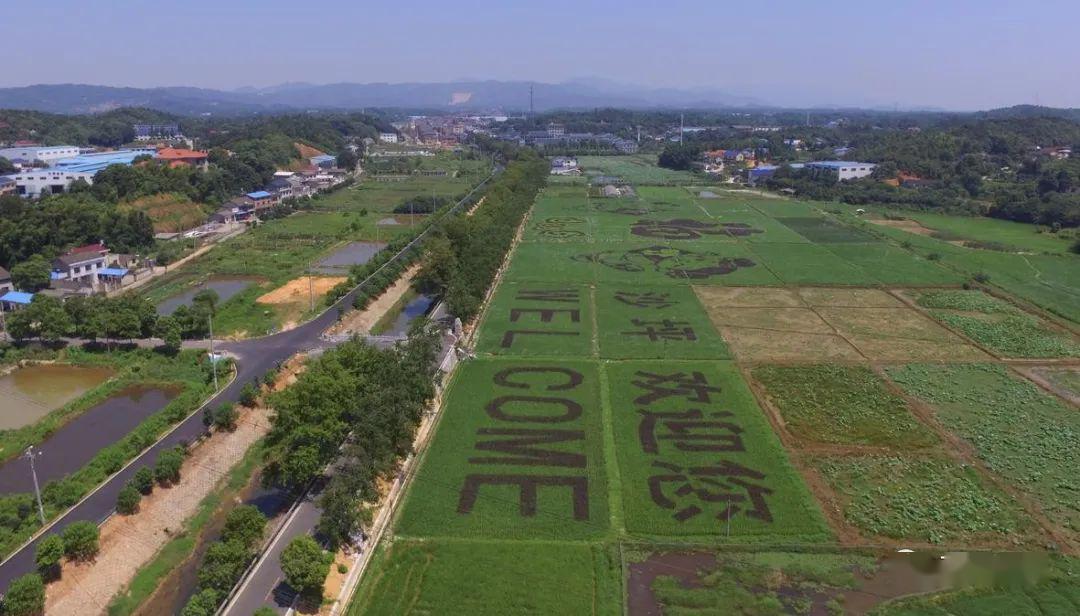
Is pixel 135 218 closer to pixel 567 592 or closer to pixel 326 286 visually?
pixel 326 286

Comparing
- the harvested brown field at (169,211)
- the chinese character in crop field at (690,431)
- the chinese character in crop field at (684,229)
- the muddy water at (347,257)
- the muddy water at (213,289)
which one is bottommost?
the chinese character in crop field at (690,431)

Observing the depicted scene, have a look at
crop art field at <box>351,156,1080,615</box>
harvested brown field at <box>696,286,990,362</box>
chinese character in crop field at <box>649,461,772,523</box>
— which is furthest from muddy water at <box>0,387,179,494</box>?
harvested brown field at <box>696,286,990,362</box>

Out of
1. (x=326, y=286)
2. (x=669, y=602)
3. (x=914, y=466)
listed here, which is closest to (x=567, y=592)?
(x=669, y=602)

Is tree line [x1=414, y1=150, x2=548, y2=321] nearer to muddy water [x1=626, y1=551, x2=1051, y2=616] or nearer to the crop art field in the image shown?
the crop art field

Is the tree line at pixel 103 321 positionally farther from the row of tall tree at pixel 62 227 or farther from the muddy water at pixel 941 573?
the muddy water at pixel 941 573

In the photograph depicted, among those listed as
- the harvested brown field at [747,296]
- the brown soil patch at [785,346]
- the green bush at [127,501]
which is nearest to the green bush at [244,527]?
the green bush at [127,501]
